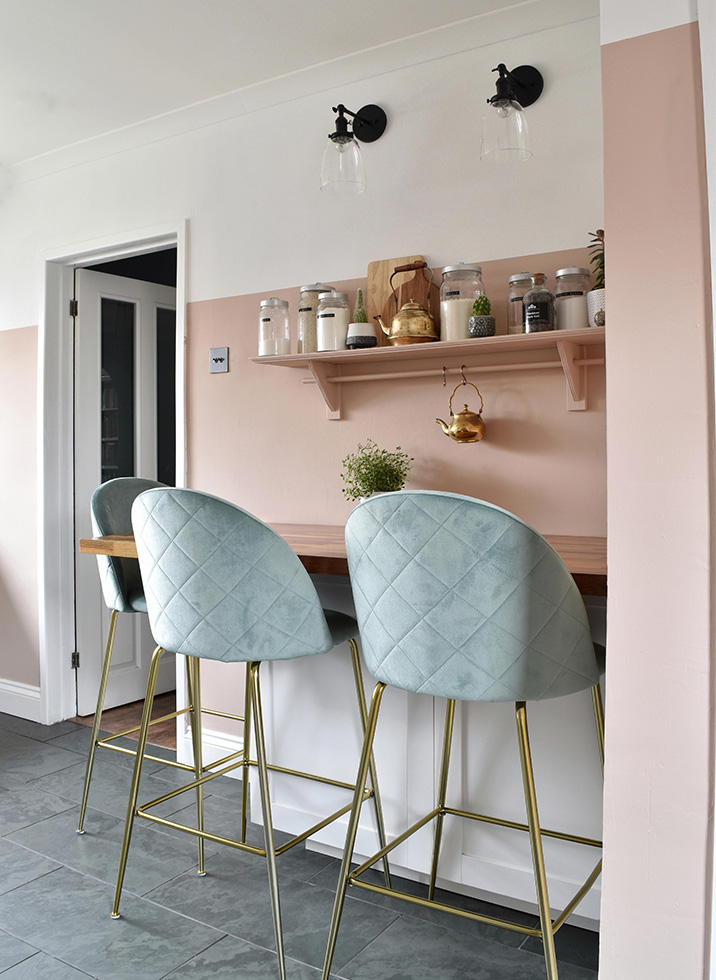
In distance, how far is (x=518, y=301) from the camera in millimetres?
2354

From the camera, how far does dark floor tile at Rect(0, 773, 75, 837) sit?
2.63 m

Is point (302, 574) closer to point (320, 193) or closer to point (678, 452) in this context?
point (678, 452)

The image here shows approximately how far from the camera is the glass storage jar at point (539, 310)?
7.39 feet

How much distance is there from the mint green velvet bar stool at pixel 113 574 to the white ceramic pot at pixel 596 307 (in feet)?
5.14

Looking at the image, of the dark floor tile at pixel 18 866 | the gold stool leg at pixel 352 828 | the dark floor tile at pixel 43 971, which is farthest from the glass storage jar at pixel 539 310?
the dark floor tile at pixel 18 866

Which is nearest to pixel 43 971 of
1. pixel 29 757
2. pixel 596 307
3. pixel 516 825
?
pixel 516 825

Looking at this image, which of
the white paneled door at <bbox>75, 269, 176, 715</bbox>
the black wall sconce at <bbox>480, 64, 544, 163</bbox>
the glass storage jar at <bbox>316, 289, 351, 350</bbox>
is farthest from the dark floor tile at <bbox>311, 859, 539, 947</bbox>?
the white paneled door at <bbox>75, 269, 176, 715</bbox>

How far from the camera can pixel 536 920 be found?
199cm

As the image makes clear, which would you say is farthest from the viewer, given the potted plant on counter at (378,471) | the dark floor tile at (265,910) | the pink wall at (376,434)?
the potted plant on counter at (378,471)

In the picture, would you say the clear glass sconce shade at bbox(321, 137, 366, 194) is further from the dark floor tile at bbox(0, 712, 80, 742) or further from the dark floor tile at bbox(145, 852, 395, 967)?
the dark floor tile at bbox(0, 712, 80, 742)

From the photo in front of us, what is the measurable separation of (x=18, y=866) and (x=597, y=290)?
7.68 ft

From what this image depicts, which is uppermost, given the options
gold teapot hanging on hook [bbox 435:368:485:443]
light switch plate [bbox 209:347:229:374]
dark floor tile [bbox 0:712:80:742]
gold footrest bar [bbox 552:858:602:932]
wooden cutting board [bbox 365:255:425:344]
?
wooden cutting board [bbox 365:255:425:344]

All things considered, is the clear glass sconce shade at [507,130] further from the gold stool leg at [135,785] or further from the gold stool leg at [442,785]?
the gold stool leg at [135,785]

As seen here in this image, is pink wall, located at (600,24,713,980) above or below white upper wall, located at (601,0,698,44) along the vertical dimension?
below
